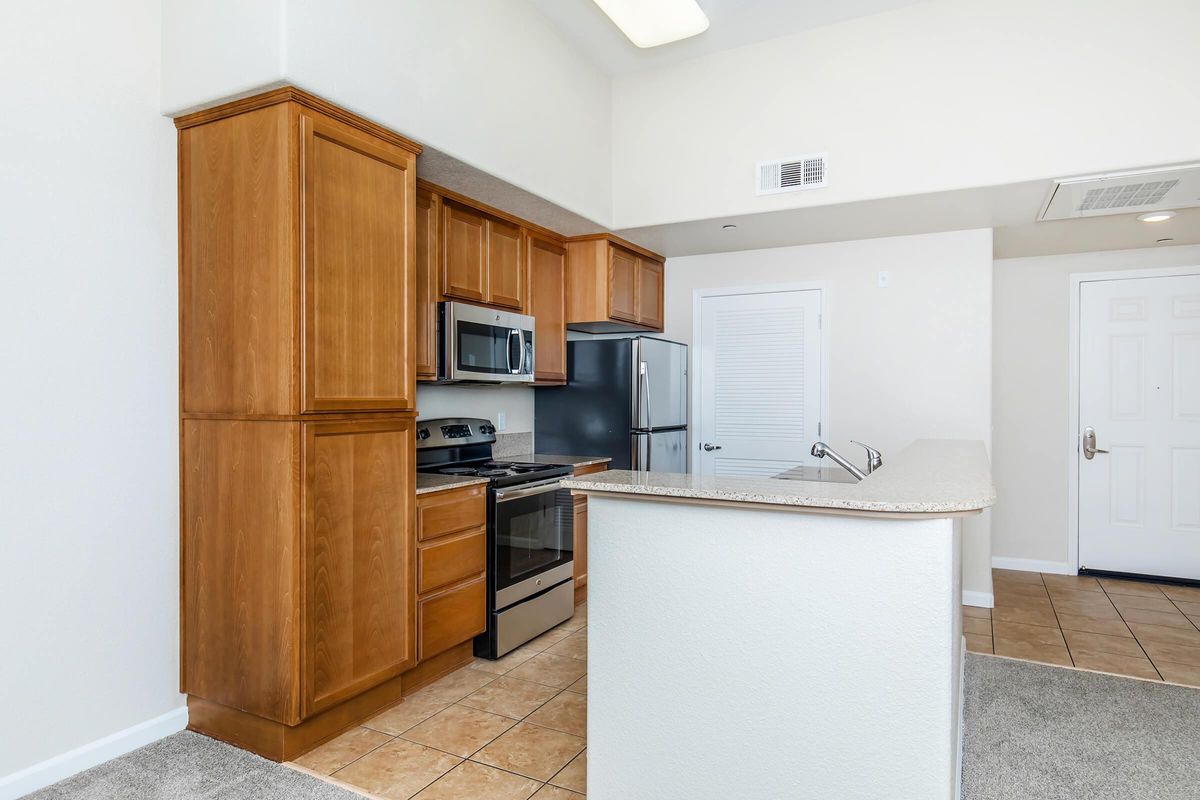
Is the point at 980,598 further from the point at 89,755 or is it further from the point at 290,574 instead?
the point at 89,755

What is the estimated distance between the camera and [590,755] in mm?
1880

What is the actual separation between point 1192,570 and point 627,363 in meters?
4.10

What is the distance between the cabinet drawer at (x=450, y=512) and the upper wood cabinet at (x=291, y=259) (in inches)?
19.5

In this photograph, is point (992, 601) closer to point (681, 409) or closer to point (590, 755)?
point (681, 409)

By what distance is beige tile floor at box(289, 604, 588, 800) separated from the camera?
2.15m

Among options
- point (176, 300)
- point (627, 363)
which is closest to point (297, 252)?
point (176, 300)

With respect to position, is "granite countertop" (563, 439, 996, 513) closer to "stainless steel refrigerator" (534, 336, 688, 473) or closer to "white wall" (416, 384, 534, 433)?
"white wall" (416, 384, 534, 433)

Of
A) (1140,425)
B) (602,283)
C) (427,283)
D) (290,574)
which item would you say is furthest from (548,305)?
(1140,425)

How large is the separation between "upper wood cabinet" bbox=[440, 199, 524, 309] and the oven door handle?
3.19 ft

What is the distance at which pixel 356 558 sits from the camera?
2461 mm

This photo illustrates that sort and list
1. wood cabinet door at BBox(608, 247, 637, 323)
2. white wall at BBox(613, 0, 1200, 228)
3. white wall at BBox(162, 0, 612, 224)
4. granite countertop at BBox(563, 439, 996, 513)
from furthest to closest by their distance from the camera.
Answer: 1. wood cabinet door at BBox(608, 247, 637, 323)
2. white wall at BBox(613, 0, 1200, 228)
3. white wall at BBox(162, 0, 612, 224)
4. granite countertop at BBox(563, 439, 996, 513)

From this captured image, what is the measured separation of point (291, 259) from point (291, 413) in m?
0.50

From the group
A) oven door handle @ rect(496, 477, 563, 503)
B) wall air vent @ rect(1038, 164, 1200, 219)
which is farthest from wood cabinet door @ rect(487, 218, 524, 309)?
wall air vent @ rect(1038, 164, 1200, 219)

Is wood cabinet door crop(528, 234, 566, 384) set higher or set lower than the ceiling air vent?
lower
